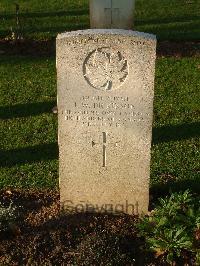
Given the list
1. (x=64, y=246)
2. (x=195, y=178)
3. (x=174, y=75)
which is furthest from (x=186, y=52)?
(x=64, y=246)

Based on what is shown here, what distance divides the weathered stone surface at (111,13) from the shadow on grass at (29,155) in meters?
4.51

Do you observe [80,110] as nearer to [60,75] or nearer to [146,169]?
[60,75]

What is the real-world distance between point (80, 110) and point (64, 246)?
51.1 inches

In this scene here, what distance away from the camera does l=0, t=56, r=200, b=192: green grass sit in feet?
20.6

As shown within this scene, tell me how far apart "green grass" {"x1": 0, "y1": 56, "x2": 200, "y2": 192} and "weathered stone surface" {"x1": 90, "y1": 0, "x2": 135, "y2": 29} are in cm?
131

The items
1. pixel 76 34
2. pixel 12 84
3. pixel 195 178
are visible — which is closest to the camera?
pixel 76 34

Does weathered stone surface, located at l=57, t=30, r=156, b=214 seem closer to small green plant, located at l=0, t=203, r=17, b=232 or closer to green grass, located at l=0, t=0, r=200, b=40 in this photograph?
small green plant, located at l=0, t=203, r=17, b=232

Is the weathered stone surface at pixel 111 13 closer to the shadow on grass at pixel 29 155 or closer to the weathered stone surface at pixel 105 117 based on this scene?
the shadow on grass at pixel 29 155

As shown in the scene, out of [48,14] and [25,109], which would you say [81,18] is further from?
[25,109]

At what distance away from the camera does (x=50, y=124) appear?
7598 mm

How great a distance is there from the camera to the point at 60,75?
4723mm

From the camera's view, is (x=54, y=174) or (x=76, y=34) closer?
(x=76, y=34)

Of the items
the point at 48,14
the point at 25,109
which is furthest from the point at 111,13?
the point at 25,109

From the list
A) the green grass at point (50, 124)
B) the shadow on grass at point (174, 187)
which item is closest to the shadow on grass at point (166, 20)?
the green grass at point (50, 124)
